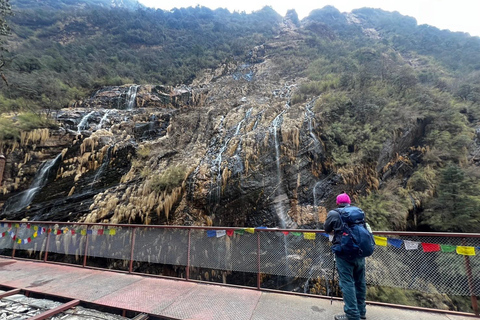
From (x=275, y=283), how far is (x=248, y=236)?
188 inches

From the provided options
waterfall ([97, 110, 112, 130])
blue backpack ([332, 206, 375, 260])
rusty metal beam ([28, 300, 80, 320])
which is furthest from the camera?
waterfall ([97, 110, 112, 130])

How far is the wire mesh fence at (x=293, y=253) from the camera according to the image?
399 centimetres

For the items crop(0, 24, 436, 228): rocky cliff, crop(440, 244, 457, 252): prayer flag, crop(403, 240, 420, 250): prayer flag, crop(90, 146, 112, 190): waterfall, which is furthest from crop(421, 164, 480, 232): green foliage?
crop(90, 146, 112, 190): waterfall

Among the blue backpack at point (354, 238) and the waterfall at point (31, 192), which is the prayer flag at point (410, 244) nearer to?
the blue backpack at point (354, 238)

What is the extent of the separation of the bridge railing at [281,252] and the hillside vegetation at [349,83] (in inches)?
248

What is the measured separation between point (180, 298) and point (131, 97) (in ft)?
67.1

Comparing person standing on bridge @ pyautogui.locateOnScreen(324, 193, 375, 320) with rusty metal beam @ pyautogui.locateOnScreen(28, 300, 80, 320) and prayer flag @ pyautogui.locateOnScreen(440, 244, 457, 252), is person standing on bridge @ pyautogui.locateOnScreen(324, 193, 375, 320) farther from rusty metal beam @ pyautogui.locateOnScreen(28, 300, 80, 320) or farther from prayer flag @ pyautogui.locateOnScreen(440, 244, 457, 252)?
rusty metal beam @ pyautogui.locateOnScreen(28, 300, 80, 320)

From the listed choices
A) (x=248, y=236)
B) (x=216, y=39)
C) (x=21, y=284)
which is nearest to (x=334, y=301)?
(x=248, y=236)

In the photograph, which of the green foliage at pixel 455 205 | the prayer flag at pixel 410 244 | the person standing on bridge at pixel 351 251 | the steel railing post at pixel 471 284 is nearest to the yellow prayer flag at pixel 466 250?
the steel railing post at pixel 471 284

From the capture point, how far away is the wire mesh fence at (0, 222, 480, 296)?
399 cm

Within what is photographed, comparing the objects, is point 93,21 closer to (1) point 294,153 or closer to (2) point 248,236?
(1) point 294,153

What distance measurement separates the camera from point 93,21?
39.5 meters

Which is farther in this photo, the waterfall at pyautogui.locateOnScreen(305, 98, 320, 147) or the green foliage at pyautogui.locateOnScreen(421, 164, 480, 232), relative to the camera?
the waterfall at pyautogui.locateOnScreen(305, 98, 320, 147)

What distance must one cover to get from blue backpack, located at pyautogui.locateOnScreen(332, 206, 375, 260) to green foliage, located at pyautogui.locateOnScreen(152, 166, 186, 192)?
941 centimetres
